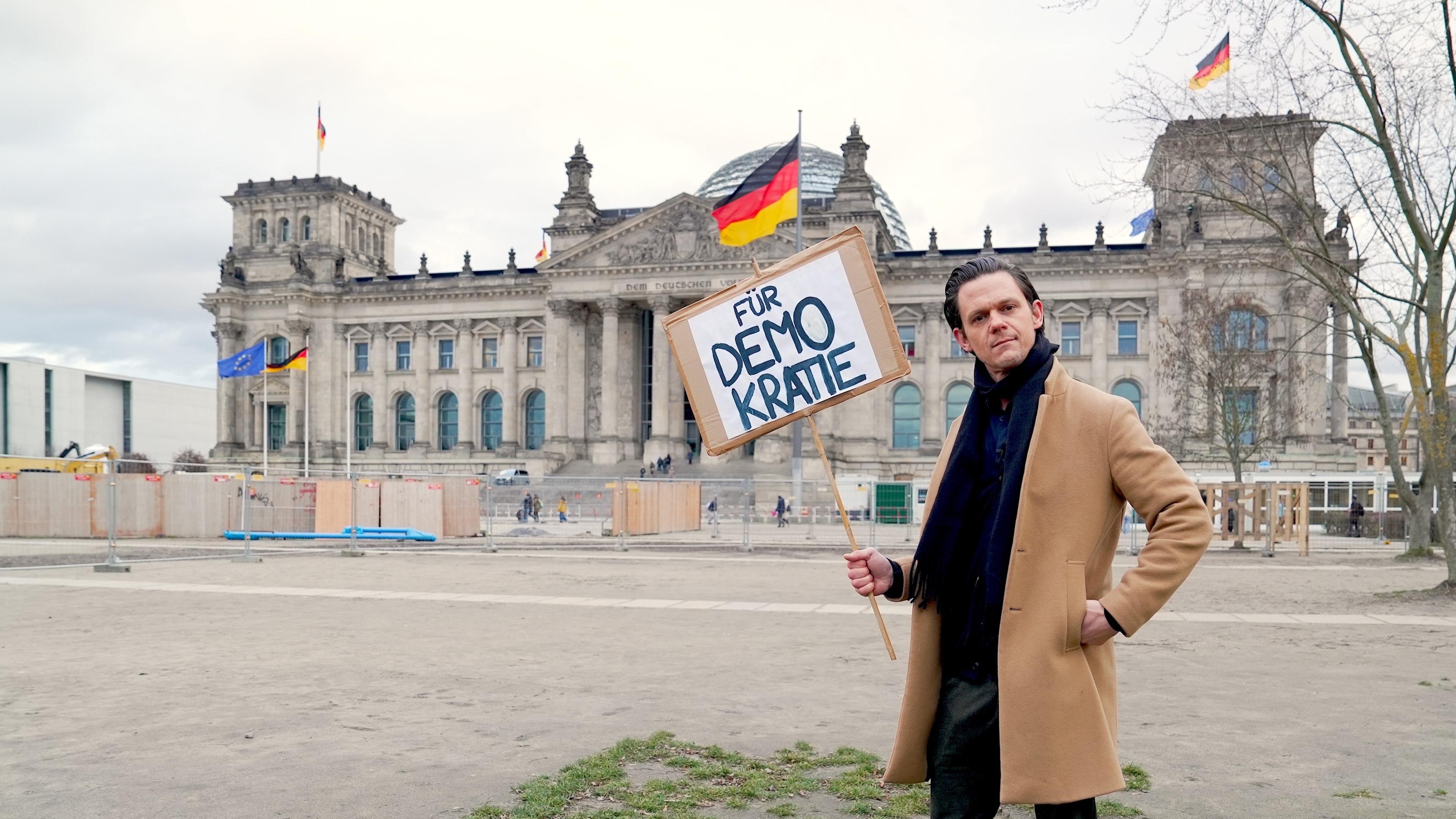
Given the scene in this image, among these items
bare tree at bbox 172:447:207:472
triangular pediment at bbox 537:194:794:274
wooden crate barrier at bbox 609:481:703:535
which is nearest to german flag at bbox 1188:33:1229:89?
wooden crate barrier at bbox 609:481:703:535

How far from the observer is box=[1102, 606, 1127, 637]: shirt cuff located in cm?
338

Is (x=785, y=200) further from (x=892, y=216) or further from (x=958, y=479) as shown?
(x=892, y=216)

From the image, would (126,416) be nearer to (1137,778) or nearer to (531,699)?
(531,699)

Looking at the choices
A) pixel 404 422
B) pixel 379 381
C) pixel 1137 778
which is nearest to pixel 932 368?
pixel 404 422

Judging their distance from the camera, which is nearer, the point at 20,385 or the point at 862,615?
the point at 862,615

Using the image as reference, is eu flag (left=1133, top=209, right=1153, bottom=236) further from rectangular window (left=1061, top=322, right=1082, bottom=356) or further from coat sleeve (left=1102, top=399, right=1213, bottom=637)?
coat sleeve (left=1102, top=399, right=1213, bottom=637)

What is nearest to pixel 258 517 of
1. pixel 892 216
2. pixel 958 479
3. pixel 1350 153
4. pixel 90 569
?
pixel 90 569

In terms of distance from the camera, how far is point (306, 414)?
237ft

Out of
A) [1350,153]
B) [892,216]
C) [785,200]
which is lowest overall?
[1350,153]

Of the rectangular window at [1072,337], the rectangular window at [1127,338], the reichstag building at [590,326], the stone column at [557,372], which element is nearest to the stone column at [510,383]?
the reichstag building at [590,326]

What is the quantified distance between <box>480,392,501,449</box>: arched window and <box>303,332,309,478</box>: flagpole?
1098 cm

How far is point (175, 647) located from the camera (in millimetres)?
11086

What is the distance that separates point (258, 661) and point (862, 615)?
7.38 meters

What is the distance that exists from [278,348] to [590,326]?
2324 cm
